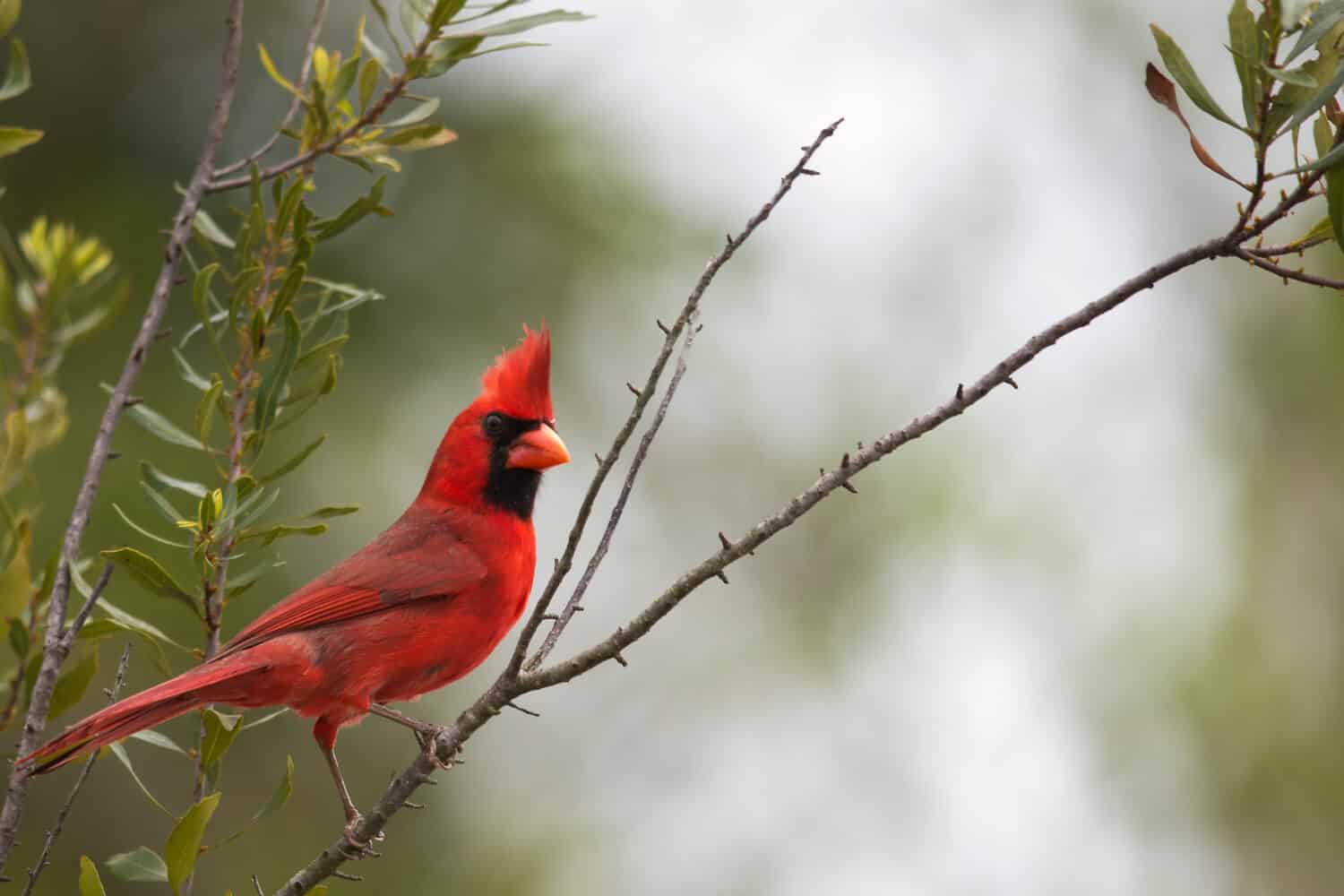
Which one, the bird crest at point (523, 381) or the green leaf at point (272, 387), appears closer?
the green leaf at point (272, 387)

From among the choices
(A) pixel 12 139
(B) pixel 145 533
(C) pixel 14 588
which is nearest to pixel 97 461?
(B) pixel 145 533

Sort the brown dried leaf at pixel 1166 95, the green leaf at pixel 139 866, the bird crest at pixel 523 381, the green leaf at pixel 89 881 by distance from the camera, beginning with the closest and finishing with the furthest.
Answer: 1. the green leaf at pixel 89 881
2. the brown dried leaf at pixel 1166 95
3. the green leaf at pixel 139 866
4. the bird crest at pixel 523 381

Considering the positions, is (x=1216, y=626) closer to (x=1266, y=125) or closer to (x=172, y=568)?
(x=172, y=568)

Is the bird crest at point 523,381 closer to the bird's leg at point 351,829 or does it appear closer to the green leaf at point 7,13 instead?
the bird's leg at point 351,829

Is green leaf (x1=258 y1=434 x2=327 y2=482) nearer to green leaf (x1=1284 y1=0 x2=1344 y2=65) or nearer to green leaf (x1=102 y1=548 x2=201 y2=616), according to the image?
green leaf (x1=102 y1=548 x2=201 y2=616)

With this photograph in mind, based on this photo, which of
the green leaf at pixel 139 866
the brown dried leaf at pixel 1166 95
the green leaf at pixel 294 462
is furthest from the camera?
the green leaf at pixel 294 462

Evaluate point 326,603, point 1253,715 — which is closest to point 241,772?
point 326,603

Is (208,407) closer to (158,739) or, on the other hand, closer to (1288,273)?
(158,739)

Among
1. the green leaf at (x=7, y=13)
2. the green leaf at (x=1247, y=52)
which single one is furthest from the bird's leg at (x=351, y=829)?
the green leaf at (x=1247, y=52)

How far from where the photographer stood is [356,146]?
A: 2.02 meters

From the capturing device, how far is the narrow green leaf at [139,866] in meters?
1.71

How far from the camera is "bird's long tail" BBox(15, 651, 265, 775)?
175 cm

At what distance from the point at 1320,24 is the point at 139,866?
1.62 metres

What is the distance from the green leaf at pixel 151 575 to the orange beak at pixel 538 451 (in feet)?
4.47
